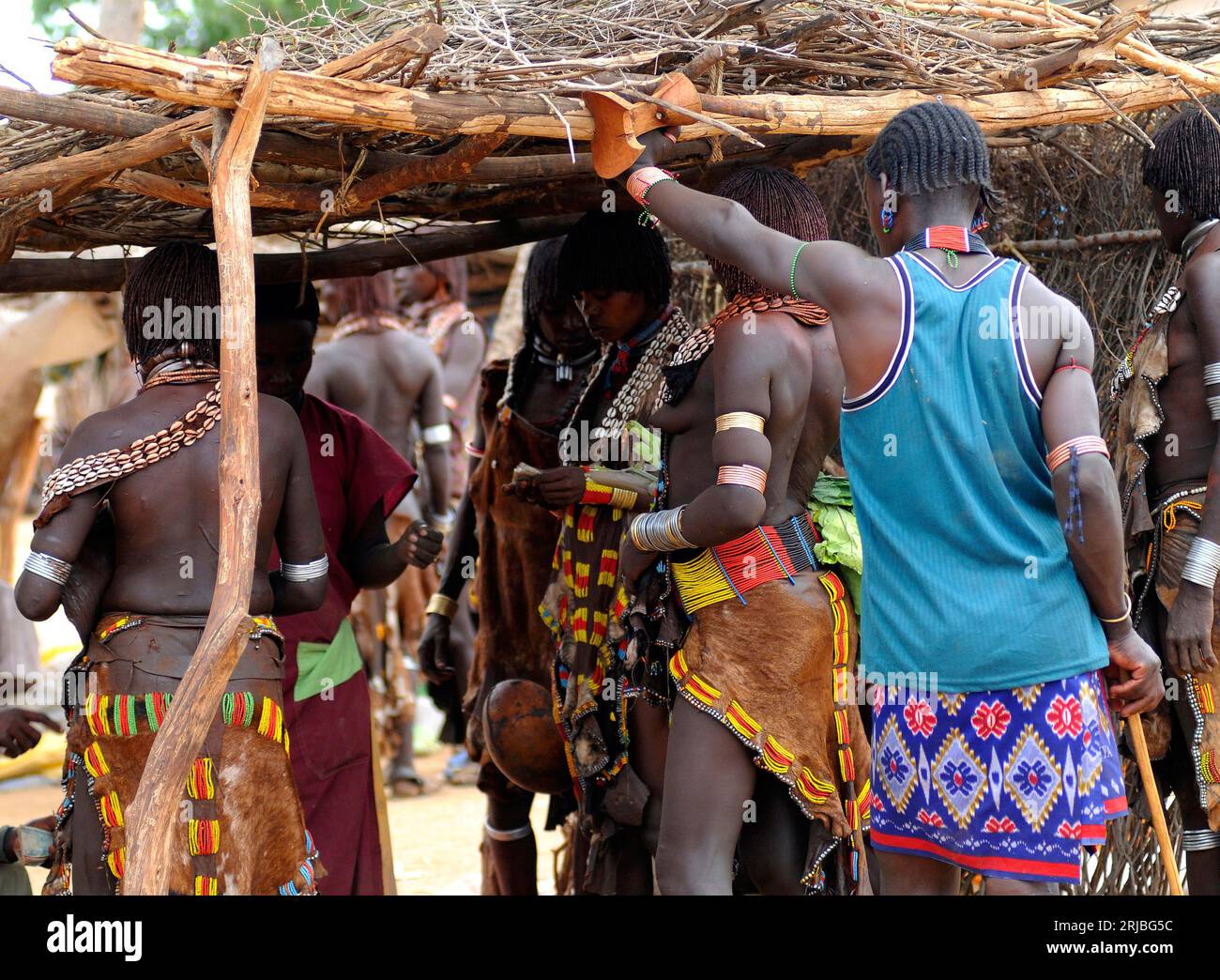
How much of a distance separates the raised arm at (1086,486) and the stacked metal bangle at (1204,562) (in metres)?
0.74

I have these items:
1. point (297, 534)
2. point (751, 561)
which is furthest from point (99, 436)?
point (751, 561)

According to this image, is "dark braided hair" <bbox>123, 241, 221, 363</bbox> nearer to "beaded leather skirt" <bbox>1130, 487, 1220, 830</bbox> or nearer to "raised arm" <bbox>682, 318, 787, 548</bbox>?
"raised arm" <bbox>682, 318, 787, 548</bbox>

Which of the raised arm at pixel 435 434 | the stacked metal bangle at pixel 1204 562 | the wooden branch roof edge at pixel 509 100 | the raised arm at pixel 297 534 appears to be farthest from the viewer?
the raised arm at pixel 435 434

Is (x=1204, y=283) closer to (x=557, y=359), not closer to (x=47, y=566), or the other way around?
(x=557, y=359)

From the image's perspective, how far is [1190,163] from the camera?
374cm

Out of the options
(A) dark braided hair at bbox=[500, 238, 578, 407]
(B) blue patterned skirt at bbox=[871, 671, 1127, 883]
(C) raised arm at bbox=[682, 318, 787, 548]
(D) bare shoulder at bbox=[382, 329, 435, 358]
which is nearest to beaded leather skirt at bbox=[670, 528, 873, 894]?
(C) raised arm at bbox=[682, 318, 787, 548]

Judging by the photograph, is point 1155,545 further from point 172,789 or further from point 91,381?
point 91,381

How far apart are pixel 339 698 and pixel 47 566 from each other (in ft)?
4.92

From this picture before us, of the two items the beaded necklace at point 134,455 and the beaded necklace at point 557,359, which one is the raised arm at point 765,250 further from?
the beaded necklace at point 557,359

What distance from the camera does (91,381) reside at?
10289 mm

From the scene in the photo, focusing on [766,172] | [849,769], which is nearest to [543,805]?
[849,769]

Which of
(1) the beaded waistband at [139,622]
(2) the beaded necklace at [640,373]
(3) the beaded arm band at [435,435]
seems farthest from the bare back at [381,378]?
(1) the beaded waistband at [139,622]

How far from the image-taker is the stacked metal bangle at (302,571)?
3.42 meters
